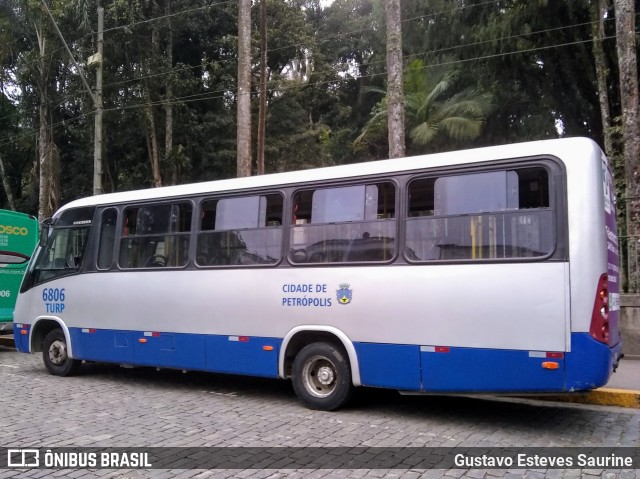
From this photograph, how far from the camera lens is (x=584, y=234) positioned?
5.38m

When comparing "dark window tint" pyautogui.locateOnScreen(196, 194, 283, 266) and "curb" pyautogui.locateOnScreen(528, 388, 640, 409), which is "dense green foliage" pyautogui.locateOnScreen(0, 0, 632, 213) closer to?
"curb" pyautogui.locateOnScreen(528, 388, 640, 409)

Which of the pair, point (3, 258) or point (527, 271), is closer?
point (527, 271)

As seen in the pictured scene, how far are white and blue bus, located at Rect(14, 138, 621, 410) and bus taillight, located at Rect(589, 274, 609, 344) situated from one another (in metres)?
0.02

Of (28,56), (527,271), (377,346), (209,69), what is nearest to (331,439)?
(377,346)

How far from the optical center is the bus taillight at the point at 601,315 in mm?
5324

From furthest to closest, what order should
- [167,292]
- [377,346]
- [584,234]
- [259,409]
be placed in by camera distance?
[167,292] < [259,409] < [377,346] < [584,234]

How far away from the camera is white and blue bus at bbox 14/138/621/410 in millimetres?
5496

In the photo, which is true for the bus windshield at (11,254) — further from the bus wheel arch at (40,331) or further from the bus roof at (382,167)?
the bus roof at (382,167)

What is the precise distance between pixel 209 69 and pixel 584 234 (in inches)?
825

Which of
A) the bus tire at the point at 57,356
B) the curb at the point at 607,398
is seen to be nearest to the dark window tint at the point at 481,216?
the curb at the point at 607,398

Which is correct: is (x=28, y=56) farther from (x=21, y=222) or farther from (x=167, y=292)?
(x=167, y=292)

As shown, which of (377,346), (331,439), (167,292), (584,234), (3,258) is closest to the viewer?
(584,234)

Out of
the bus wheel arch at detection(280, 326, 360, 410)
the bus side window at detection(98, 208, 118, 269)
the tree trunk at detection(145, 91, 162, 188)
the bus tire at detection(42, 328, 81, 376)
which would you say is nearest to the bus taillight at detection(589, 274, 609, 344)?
the bus wheel arch at detection(280, 326, 360, 410)

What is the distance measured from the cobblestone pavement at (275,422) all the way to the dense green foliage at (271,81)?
13.1m
